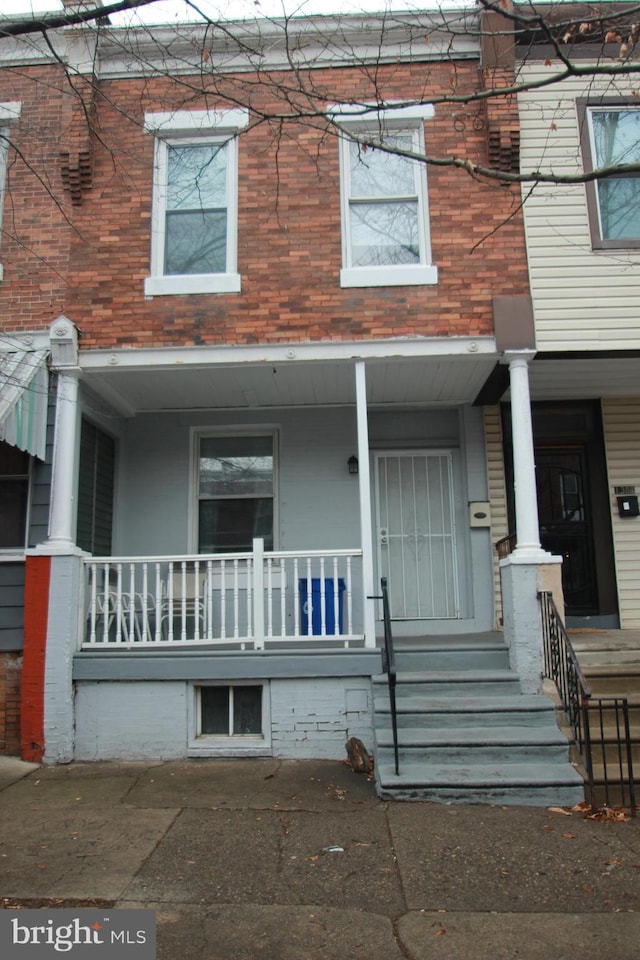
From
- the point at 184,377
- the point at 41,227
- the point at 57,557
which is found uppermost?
the point at 41,227

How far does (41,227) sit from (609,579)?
7420 mm

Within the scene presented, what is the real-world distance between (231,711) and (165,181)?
18.1ft

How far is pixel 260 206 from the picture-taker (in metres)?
7.40

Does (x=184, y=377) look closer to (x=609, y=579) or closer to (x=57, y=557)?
(x=57, y=557)

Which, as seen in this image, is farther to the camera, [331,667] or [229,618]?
[229,618]

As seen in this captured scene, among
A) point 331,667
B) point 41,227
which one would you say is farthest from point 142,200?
point 331,667

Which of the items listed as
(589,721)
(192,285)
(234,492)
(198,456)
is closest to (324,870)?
(589,721)

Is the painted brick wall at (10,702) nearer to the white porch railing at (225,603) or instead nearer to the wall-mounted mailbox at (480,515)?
the white porch railing at (225,603)

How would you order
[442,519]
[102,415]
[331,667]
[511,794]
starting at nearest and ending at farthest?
[511,794]
[331,667]
[102,415]
[442,519]

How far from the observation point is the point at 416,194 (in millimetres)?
7527

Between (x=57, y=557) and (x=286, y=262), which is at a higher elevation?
(x=286, y=262)

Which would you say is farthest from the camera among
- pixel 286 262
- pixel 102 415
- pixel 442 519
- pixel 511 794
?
pixel 442 519

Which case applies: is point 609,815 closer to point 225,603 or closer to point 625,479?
point 225,603

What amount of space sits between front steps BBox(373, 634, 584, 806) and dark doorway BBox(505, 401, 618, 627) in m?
2.23
